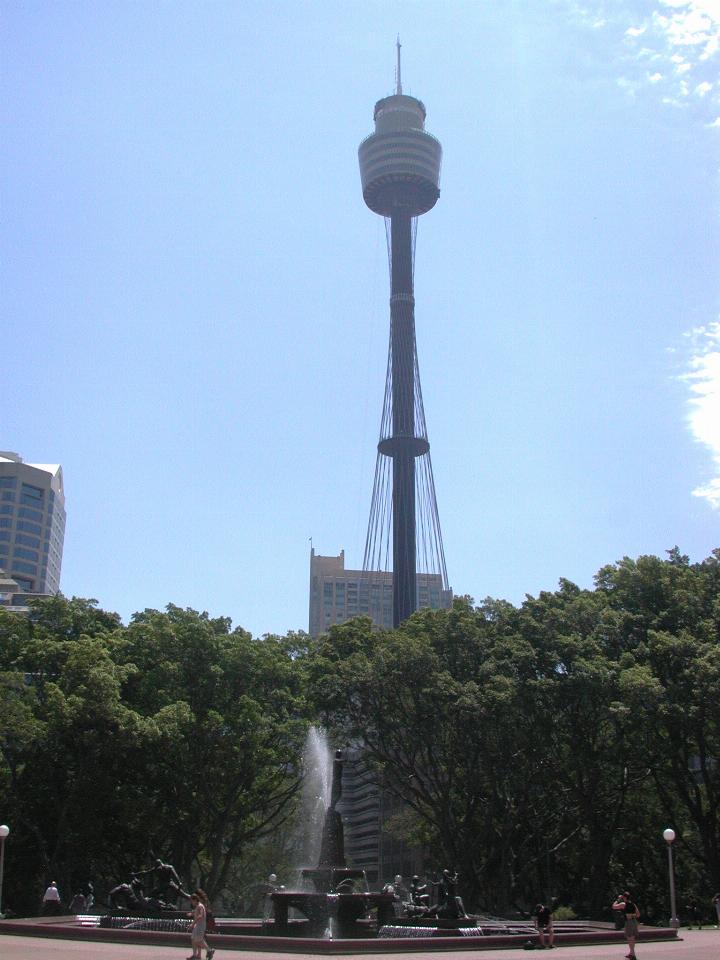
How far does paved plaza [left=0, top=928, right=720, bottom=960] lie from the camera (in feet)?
67.7

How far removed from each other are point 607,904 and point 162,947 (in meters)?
27.0

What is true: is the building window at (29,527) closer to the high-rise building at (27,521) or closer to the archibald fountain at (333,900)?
the high-rise building at (27,521)

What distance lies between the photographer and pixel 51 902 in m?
34.7

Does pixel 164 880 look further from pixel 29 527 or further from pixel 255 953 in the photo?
pixel 29 527

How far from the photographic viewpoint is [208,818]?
4491 cm

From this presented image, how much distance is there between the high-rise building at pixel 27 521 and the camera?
143m

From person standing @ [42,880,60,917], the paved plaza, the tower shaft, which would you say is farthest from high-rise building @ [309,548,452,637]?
the paved plaza

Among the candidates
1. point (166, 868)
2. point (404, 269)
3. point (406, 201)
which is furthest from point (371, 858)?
point (166, 868)

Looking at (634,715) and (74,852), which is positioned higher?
(634,715)

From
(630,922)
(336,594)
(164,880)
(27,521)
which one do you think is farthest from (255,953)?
(336,594)

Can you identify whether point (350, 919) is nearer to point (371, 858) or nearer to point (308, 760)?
point (308, 760)

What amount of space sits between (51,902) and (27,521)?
117 metres

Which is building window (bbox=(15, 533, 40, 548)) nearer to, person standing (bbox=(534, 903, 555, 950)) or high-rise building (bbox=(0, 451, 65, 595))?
high-rise building (bbox=(0, 451, 65, 595))

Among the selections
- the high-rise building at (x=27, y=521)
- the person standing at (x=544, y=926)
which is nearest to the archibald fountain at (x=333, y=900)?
the person standing at (x=544, y=926)
